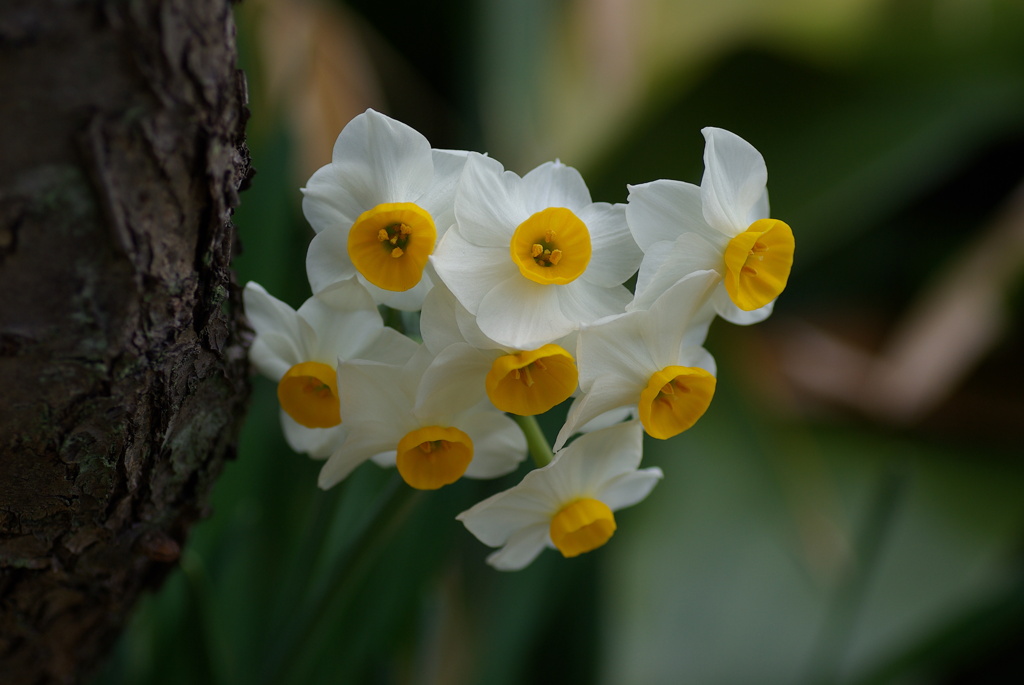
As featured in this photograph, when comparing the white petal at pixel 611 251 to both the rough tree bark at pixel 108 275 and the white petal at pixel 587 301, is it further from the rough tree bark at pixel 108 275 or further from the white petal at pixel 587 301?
the rough tree bark at pixel 108 275

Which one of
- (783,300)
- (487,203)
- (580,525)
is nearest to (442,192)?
(487,203)

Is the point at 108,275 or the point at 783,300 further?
the point at 783,300

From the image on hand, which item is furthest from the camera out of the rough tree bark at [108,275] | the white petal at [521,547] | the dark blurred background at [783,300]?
the dark blurred background at [783,300]

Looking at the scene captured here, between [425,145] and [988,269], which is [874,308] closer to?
[988,269]

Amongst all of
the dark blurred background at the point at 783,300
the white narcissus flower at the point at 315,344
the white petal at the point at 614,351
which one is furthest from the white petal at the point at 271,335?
the dark blurred background at the point at 783,300

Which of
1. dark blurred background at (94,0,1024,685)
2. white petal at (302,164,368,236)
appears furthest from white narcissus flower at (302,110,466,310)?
dark blurred background at (94,0,1024,685)

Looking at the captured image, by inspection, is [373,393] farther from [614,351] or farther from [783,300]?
[783,300]
